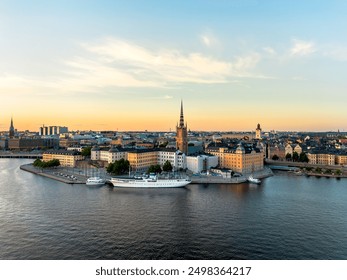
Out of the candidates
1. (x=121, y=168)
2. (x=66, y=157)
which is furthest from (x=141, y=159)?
(x=66, y=157)

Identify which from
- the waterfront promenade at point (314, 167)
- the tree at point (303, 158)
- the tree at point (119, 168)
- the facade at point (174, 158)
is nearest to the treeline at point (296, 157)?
the tree at point (303, 158)

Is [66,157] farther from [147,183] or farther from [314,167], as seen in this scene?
[314,167]

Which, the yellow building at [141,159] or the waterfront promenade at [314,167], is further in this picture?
the yellow building at [141,159]

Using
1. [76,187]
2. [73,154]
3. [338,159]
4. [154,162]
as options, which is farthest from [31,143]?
[338,159]

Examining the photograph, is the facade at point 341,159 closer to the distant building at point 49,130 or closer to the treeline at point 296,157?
the treeline at point 296,157

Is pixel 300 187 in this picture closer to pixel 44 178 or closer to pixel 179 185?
pixel 179 185

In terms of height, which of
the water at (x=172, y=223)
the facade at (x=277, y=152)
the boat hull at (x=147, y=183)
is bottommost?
the water at (x=172, y=223)

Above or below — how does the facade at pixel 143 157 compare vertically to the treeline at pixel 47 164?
above
